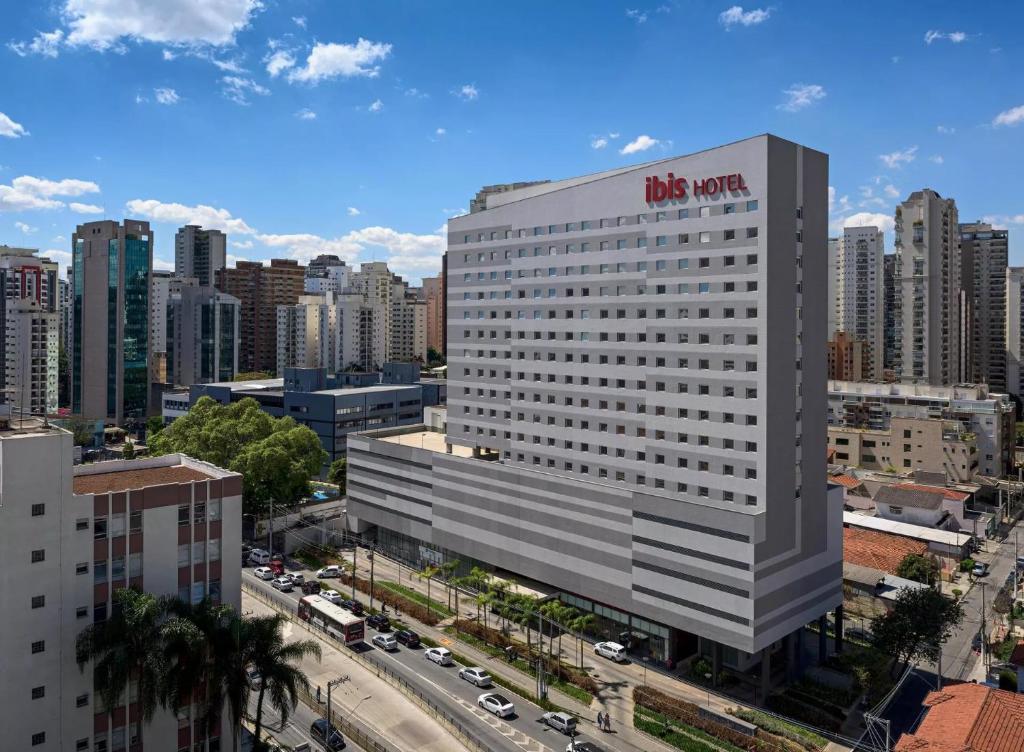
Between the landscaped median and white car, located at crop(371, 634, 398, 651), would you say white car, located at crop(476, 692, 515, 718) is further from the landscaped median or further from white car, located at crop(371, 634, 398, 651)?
white car, located at crop(371, 634, 398, 651)

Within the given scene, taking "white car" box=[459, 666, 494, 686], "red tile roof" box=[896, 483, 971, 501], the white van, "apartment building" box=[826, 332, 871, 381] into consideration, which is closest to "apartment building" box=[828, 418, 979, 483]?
"red tile roof" box=[896, 483, 971, 501]

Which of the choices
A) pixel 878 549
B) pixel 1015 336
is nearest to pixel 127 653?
pixel 878 549

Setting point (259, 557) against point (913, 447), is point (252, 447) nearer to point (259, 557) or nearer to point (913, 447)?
point (259, 557)

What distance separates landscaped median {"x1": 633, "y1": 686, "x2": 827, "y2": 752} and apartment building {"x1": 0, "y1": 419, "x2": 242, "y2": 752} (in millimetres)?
26642

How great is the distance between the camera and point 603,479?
6278 cm

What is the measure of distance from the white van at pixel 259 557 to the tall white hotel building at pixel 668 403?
24471mm

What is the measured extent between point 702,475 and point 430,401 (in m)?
90.0

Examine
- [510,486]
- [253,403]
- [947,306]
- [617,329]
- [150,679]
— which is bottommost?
[150,679]

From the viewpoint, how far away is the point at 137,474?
46188mm

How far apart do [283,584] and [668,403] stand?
1703 inches

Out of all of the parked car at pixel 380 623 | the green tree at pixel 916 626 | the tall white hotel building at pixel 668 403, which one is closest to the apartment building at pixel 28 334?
the parked car at pixel 380 623

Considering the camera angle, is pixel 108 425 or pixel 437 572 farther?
pixel 108 425

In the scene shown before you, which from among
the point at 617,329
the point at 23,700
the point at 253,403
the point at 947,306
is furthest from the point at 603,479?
the point at 947,306

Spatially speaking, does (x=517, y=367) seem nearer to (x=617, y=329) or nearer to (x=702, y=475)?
(x=617, y=329)
